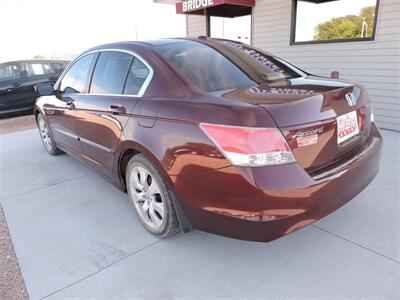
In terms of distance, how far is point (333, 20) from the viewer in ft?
21.0

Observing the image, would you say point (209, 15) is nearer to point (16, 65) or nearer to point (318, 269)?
point (16, 65)

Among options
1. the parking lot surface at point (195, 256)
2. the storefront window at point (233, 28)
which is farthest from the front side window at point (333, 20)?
the parking lot surface at point (195, 256)

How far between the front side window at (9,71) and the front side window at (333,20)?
7493 millimetres

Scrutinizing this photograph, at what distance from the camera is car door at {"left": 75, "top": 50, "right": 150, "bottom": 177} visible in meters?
2.65

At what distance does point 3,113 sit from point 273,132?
30.3 ft

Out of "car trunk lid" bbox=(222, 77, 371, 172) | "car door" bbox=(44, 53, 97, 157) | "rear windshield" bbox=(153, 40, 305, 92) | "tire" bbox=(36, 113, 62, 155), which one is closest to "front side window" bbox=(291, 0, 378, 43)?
"rear windshield" bbox=(153, 40, 305, 92)

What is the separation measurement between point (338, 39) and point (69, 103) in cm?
518

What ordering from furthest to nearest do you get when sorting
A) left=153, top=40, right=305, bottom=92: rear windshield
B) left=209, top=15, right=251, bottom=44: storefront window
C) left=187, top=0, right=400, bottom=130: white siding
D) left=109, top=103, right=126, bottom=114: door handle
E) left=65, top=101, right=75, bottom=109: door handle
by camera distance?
left=209, top=15, right=251, bottom=44: storefront window
left=187, top=0, right=400, bottom=130: white siding
left=65, top=101, right=75, bottom=109: door handle
left=109, top=103, right=126, bottom=114: door handle
left=153, top=40, right=305, bottom=92: rear windshield

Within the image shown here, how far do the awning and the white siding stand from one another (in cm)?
73

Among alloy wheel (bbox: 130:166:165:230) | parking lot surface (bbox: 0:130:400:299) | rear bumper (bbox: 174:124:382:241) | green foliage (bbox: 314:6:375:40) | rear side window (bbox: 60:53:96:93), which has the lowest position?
parking lot surface (bbox: 0:130:400:299)

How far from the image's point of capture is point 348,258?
2299mm

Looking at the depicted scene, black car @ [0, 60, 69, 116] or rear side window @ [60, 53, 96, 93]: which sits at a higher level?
rear side window @ [60, 53, 96, 93]

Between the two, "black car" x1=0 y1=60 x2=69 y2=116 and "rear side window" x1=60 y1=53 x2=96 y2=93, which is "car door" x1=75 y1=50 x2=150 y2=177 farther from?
"black car" x1=0 y1=60 x2=69 y2=116

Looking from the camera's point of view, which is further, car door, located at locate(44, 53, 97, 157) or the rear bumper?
car door, located at locate(44, 53, 97, 157)
